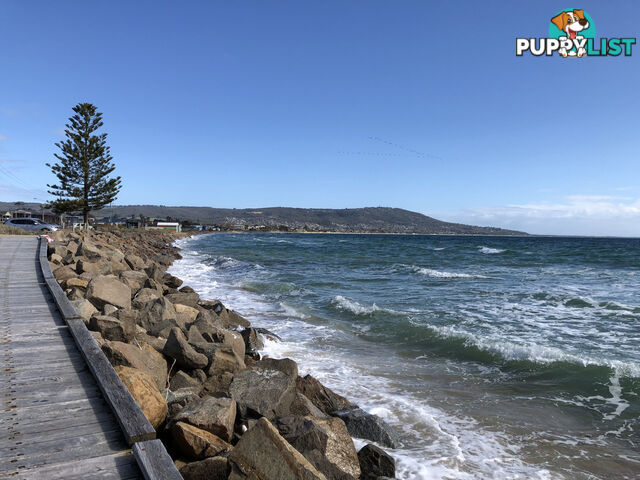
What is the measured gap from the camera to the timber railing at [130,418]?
8.93 ft

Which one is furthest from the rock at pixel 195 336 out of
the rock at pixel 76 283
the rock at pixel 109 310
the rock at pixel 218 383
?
the rock at pixel 76 283

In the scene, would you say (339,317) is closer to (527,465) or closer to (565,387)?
(565,387)

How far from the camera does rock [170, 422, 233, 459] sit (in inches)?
146

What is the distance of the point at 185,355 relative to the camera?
5.88 metres

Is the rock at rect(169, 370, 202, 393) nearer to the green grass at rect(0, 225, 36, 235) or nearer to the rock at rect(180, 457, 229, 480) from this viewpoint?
the rock at rect(180, 457, 229, 480)

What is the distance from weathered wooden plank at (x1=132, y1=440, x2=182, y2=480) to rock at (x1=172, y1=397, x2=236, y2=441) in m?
0.97

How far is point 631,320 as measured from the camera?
41.0 feet

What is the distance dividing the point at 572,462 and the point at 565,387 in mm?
2726

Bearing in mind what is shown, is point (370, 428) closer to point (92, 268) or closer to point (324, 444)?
point (324, 444)

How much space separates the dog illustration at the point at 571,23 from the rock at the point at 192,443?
17122 mm

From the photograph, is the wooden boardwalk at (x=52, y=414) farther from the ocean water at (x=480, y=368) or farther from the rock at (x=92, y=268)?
the rock at (x=92, y=268)

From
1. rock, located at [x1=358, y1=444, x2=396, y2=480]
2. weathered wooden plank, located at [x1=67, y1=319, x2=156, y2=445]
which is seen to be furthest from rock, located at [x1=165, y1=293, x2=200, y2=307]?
rock, located at [x1=358, y1=444, x2=396, y2=480]

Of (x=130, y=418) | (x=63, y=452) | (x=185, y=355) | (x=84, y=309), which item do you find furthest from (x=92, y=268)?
(x=63, y=452)

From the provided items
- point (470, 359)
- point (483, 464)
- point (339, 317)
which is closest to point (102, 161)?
point (339, 317)
